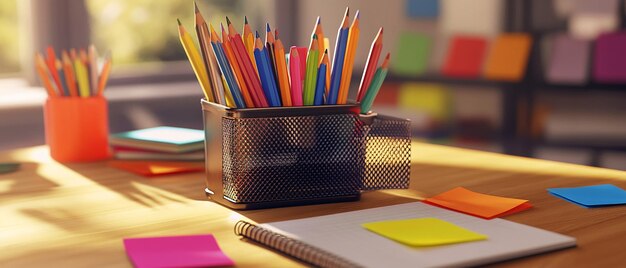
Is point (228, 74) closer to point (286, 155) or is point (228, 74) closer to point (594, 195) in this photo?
point (286, 155)

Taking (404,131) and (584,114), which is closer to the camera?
(404,131)

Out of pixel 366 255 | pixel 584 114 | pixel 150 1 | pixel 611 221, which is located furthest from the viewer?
pixel 150 1

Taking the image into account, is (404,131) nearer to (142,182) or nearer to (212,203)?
(212,203)

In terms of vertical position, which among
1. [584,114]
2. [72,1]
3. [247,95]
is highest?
[72,1]

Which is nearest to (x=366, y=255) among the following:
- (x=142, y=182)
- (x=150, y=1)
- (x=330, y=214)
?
(x=330, y=214)

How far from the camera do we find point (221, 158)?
1.05 meters

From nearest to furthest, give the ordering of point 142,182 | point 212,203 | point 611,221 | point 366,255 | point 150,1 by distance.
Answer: point 366,255 → point 611,221 → point 212,203 → point 142,182 → point 150,1

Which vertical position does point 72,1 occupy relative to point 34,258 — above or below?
above

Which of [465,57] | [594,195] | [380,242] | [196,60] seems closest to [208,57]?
[196,60]

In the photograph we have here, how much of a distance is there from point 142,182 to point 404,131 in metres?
0.38

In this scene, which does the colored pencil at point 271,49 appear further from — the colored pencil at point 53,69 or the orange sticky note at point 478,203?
the colored pencil at point 53,69

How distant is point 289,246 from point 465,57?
1.95 m

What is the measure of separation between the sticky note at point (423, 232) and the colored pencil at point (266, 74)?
0.22 metres

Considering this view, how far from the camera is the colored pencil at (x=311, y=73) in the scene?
1014 mm
